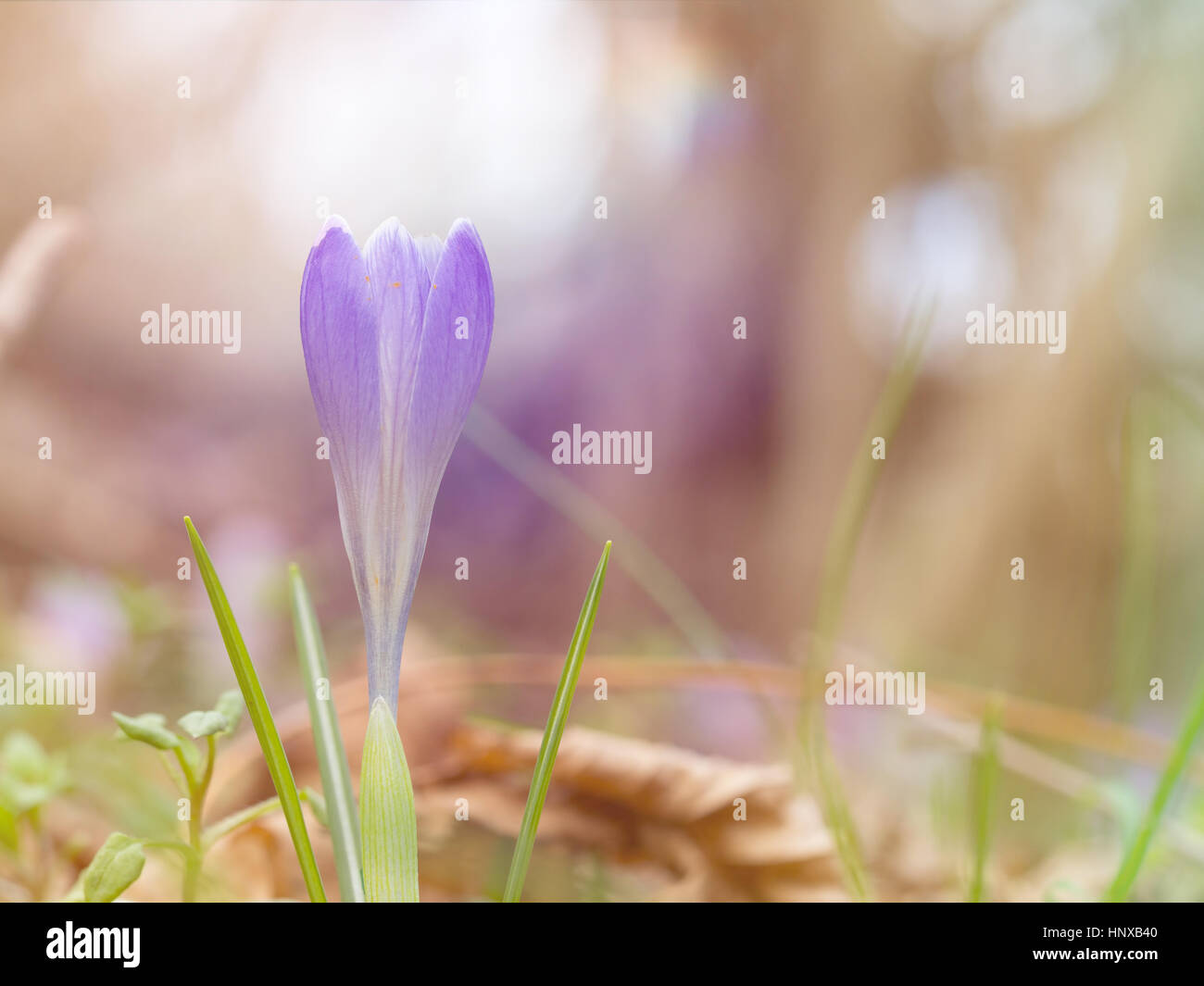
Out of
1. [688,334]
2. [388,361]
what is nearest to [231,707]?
[388,361]

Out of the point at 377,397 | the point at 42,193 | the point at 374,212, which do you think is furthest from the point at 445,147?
the point at 377,397

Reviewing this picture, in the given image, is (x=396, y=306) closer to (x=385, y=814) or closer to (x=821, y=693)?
(x=385, y=814)

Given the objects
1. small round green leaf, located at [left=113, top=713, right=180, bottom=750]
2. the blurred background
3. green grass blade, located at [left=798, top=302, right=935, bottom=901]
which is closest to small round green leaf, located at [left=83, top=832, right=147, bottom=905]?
small round green leaf, located at [left=113, top=713, right=180, bottom=750]

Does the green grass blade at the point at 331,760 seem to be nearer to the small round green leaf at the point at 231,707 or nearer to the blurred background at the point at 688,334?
the small round green leaf at the point at 231,707
